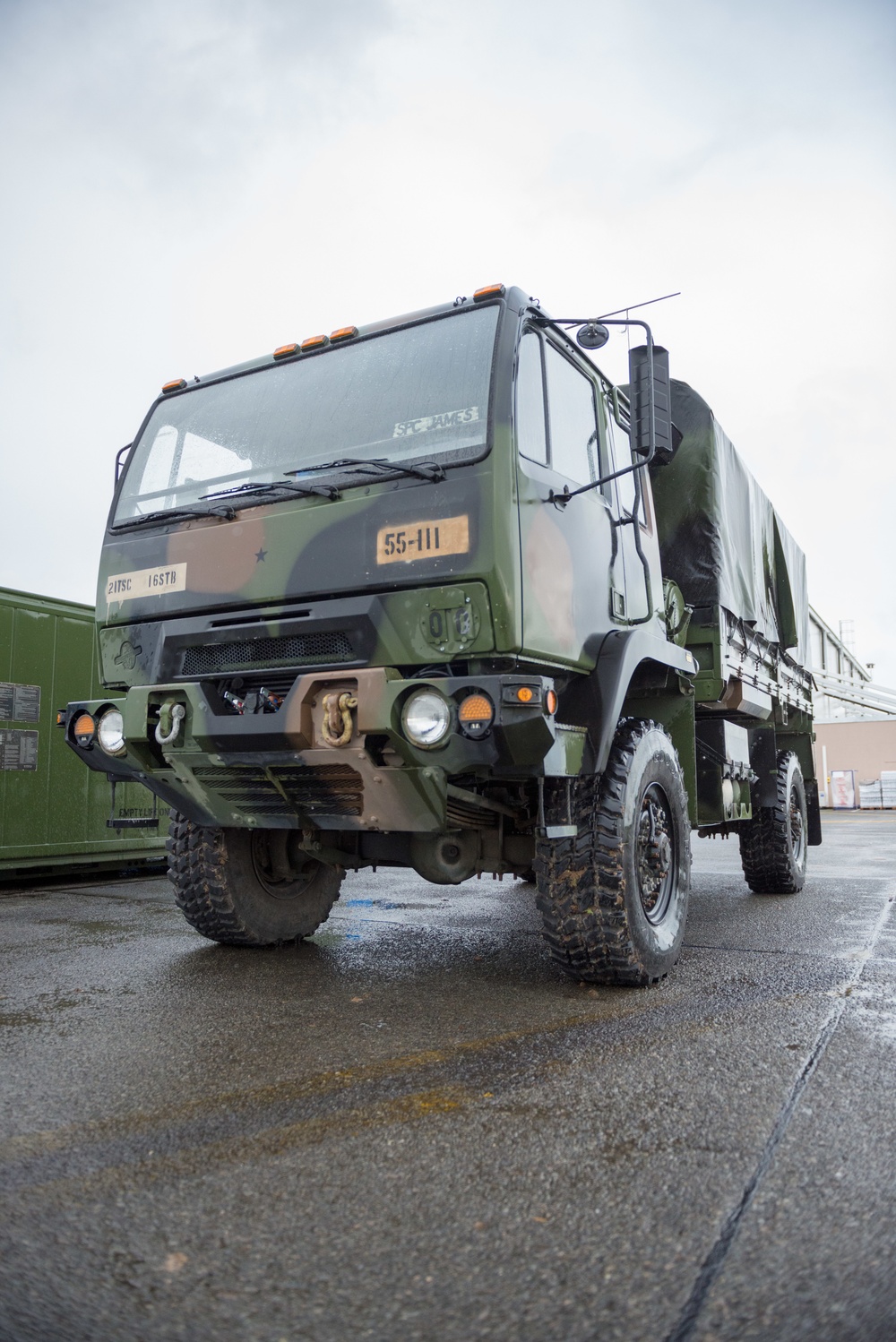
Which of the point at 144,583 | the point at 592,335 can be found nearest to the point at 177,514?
the point at 144,583

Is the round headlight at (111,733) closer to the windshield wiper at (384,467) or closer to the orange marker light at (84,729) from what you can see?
the orange marker light at (84,729)

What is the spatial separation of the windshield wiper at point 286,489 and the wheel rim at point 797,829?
5.36 m

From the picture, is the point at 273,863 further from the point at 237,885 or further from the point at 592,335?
the point at 592,335

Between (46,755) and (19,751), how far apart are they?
0.27 metres

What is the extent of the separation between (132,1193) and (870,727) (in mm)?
32231

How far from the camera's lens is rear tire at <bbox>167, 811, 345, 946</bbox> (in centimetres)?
475

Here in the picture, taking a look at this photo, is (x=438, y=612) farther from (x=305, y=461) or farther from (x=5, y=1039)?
(x=5, y=1039)

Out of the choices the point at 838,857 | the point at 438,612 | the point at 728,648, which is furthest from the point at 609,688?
the point at 838,857

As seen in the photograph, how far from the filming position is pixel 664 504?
6.17m

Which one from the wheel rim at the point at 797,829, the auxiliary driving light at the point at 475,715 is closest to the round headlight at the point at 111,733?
the auxiliary driving light at the point at 475,715

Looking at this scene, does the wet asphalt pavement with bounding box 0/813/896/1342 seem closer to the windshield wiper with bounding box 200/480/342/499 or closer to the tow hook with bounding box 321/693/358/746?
the tow hook with bounding box 321/693/358/746

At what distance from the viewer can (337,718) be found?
3.74 metres

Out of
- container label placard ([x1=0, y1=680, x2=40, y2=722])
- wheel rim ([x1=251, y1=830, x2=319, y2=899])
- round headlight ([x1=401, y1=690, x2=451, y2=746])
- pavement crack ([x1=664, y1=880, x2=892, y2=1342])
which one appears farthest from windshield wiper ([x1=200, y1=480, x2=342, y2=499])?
container label placard ([x1=0, y1=680, x2=40, y2=722])

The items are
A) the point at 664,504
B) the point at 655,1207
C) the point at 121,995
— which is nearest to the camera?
the point at 655,1207
